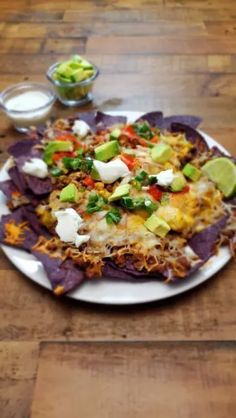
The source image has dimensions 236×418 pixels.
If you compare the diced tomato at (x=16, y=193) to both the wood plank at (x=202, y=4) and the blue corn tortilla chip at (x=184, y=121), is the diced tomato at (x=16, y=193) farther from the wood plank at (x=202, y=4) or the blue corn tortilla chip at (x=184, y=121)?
the wood plank at (x=202, y=4)

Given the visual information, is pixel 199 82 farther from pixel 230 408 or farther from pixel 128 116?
pixel 230 408

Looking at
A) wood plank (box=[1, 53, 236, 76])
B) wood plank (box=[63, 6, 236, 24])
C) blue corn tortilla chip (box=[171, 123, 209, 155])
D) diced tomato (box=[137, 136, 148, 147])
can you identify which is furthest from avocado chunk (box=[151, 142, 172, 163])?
wood plank (box=[63, 6, 236, 24])

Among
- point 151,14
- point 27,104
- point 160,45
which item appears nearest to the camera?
point 27,104

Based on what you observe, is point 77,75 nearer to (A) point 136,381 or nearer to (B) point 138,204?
(B) point 138,204

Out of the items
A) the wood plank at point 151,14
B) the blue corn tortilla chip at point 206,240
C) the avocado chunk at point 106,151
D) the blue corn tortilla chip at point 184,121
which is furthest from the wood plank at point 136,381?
the wood plank at point 151,14

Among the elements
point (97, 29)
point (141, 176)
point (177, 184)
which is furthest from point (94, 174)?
point (97, 29)

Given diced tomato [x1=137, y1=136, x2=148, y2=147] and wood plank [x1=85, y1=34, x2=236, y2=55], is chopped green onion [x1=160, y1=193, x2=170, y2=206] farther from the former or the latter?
wood plank [x1=85, y1=34, x2=236, y2=55]
